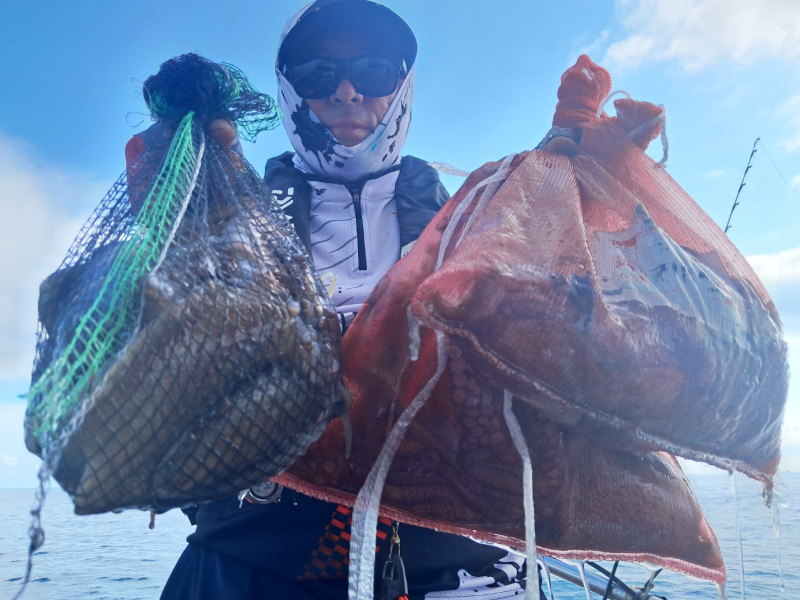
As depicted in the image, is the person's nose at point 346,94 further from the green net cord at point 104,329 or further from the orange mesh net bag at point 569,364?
the green net cord at point 104,329

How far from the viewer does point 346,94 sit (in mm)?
1965

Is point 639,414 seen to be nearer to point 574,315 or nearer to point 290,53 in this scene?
point 574,315

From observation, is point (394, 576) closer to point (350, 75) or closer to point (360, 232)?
point (360, 232)

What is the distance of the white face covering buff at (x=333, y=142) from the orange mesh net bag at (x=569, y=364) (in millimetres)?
760

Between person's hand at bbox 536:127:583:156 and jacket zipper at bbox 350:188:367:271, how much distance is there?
732mm

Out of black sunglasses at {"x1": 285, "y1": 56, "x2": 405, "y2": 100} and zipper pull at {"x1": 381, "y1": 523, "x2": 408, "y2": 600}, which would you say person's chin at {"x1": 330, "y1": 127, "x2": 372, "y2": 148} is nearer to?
black sunglasses at {"x1": 285, "y1": 56, "x2": 405, "y2": 100}

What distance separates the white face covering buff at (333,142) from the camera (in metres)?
2.04

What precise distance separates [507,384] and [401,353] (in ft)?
1.07

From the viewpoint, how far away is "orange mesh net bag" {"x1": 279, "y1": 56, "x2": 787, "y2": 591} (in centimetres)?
93

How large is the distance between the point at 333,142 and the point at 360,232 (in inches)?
16.3

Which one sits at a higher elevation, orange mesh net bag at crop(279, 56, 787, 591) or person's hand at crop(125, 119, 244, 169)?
person's hand at crop(125, 119, 244, 169)

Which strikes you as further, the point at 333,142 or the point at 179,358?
the point at 333,142

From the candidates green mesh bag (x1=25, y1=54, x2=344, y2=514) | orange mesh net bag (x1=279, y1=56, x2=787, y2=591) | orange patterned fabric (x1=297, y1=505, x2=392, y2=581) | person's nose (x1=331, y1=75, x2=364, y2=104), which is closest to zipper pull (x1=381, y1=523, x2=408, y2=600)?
orange patterned fabric (x1=297, y1=505, x2=392, y2=581)

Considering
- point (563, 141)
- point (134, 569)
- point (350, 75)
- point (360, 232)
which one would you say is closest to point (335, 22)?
point (350, 75)
